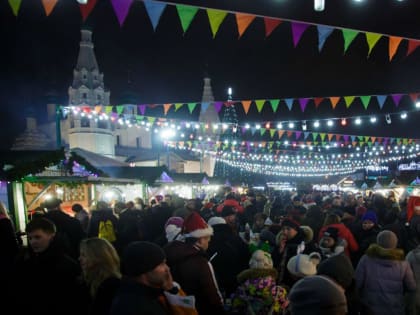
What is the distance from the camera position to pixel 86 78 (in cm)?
4912

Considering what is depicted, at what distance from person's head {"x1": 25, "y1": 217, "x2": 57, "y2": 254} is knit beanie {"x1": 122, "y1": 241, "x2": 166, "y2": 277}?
5.41 feet

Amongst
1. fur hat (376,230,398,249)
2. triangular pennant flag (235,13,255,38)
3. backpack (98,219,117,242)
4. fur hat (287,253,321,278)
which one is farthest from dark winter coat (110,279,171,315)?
triangular pennant flag (235,13,255,38)

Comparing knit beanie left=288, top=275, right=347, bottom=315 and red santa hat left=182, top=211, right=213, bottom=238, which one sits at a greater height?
knit beanie left=288, top=275, right=347, bottom=315

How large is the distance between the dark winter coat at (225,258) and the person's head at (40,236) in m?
1.93

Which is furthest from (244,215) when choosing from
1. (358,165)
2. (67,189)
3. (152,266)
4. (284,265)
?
(358,165)

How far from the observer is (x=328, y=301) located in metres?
1.68

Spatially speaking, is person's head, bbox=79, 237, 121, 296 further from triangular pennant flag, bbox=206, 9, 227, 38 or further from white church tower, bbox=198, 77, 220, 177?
white church tower, bbox=198, 77, 220, 177

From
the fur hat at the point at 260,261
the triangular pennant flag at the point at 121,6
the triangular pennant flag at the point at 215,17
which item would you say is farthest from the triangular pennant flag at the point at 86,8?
the fur hat at the point at 260,261

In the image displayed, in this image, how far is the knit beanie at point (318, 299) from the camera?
168cm

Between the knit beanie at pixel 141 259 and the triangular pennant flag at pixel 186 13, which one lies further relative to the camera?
the triangular pennant flag at pixel 186 13

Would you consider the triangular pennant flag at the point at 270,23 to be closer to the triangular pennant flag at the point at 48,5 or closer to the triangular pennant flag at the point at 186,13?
the triangular pennant flag at the point at 186,13

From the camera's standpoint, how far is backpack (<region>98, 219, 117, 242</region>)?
7.41 meters

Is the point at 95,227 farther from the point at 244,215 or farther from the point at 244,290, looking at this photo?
the point at 244,290

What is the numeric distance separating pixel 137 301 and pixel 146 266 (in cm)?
23
